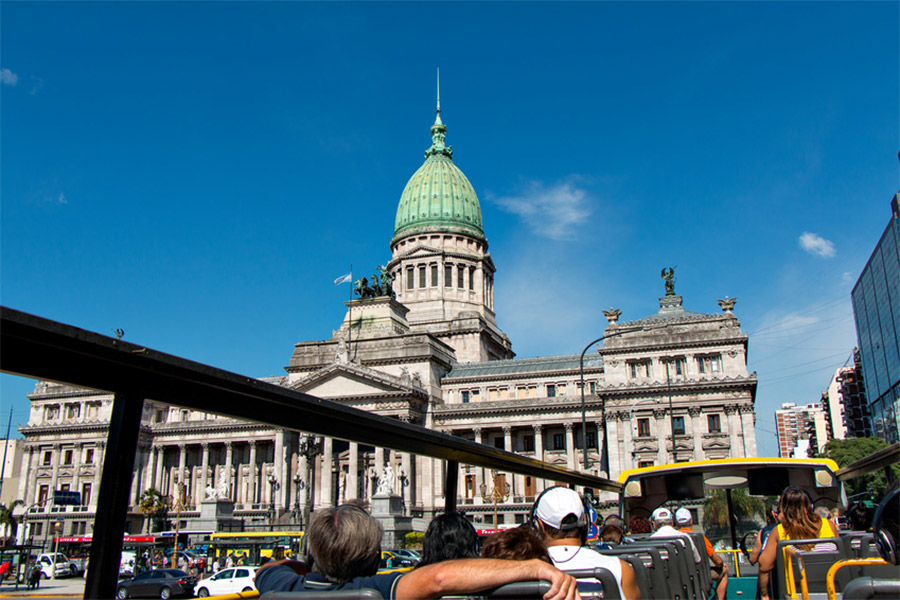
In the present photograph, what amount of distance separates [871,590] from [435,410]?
70594mm

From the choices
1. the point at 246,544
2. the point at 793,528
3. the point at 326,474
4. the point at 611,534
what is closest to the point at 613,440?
the point at 326,474

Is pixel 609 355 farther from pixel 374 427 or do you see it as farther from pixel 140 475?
pixel 374 427

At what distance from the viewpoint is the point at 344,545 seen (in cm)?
471

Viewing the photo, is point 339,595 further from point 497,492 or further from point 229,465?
point 229,465

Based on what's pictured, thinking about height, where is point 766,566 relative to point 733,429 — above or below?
below

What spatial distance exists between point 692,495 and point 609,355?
51150 millimetres

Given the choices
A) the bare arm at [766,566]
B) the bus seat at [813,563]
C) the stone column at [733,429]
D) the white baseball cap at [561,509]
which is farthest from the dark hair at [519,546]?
the stone column at [733,429]

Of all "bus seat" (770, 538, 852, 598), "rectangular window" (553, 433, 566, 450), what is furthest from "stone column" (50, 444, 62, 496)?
"bus seat" (770, 538, 852, 598)

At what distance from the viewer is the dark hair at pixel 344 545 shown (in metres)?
4.72

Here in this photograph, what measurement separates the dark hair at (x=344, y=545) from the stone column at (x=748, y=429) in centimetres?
6244

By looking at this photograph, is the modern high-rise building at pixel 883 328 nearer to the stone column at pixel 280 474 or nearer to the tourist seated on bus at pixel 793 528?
the stone column at pixel 280 474

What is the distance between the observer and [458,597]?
161 inches

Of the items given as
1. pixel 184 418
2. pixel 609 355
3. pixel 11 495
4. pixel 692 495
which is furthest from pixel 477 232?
pixel 692 495

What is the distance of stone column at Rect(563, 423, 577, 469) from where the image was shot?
2785 inches
